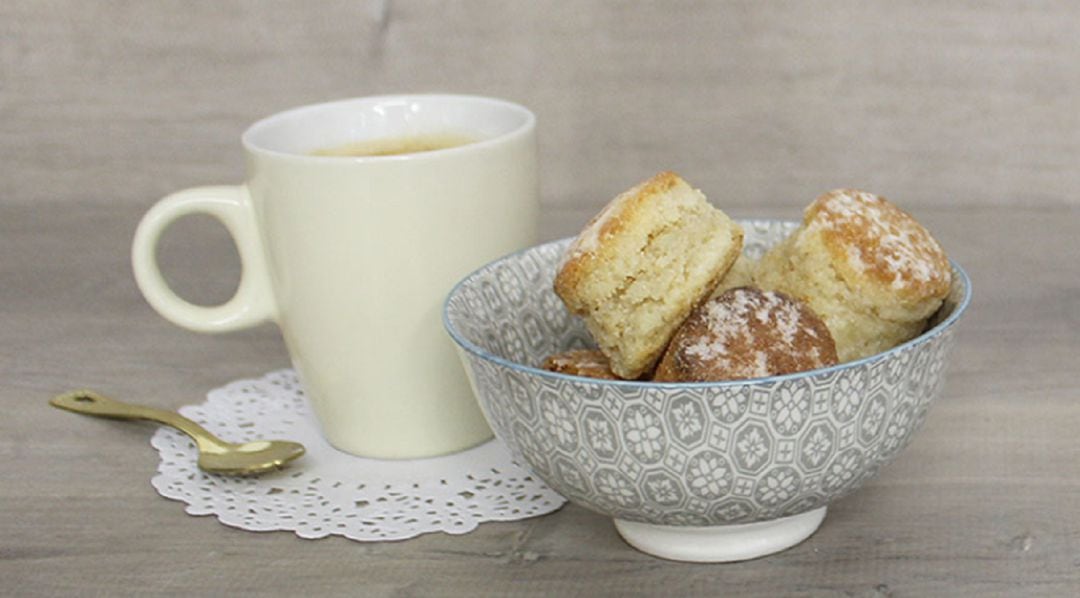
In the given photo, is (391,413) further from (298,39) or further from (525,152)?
(298,39)

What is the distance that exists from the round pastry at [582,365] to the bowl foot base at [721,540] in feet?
0.27

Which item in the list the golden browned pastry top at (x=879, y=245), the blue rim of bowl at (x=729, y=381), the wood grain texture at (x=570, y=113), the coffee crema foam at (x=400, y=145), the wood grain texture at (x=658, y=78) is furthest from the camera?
the wood grain texture at (x=658, y=78)

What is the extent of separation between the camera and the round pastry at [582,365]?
79 centimetres

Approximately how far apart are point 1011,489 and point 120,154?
112 centimetres

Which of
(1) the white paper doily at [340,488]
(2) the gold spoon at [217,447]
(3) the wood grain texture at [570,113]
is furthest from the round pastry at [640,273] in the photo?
(3) the wood grain texture at [570,113]

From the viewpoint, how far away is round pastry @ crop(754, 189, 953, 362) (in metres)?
0.78

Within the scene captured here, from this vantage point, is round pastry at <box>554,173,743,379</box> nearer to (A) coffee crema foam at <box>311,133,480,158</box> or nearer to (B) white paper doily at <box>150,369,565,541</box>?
(B) white paper doily at <box>150,369,565,541</box>

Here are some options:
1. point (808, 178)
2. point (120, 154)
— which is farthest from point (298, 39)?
point (808, 178)

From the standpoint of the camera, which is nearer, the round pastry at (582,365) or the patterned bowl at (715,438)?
the patterned bowl at (715,438)

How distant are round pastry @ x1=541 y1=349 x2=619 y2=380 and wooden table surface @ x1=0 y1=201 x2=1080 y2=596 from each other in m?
0.08

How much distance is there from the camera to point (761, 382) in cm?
67

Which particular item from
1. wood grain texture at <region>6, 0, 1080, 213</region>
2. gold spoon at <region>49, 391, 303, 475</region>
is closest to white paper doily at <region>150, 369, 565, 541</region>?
gold spoon at <region>49, 391, 303, 475</region>

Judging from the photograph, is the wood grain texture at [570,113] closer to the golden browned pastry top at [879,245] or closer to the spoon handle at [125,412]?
the spoon handle at [125,412]

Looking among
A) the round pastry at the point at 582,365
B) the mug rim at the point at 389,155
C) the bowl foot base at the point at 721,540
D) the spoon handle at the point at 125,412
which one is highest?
the mug rim at the point at 389,155
